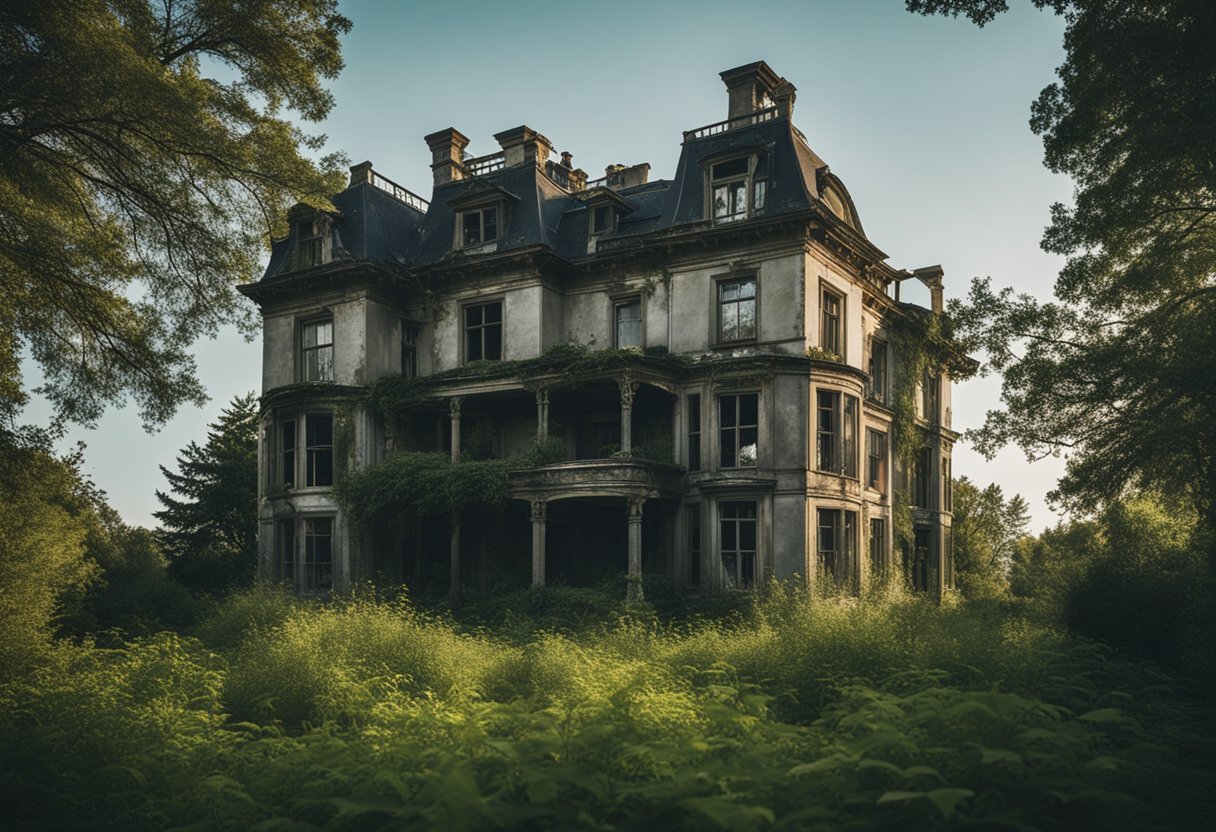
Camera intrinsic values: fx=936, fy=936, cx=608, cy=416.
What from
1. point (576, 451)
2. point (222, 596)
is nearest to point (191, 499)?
point (222, 596)

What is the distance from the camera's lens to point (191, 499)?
4053 cm

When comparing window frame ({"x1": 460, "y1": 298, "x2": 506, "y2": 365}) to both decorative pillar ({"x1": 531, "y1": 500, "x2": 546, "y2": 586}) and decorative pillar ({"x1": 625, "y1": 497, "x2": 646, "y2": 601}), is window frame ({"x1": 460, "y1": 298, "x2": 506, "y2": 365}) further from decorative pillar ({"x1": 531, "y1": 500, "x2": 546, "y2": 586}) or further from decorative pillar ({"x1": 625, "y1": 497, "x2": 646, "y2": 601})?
decorative pillar ({"x1": 625, "y1": 497, "x2": 646, "y2": 601})

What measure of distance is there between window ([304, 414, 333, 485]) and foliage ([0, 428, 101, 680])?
8031 mm

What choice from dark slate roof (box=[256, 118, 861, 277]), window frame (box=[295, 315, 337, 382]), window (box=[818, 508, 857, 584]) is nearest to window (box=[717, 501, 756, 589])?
window (box=[818, 508, 857, 584])

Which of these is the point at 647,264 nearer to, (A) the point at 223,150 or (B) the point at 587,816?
(A) the point at 223,150

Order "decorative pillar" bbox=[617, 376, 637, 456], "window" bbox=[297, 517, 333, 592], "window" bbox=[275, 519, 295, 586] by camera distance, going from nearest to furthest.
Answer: "decorative pillar" bbox=[617, 376, 637, 456]
"window" bbox=[297, 517, 333, 592]
"window" bbox=[275, 519, 295, 586]

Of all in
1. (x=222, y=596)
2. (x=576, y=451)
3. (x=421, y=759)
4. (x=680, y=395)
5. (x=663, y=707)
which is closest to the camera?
(x=421, y=759)

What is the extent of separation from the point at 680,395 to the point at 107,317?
1440cm

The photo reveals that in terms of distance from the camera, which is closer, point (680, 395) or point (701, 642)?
point (701, 642)

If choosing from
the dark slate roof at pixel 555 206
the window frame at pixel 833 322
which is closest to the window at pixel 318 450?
the dark slate roof at pixel 555 206

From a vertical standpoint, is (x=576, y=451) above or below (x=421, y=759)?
above

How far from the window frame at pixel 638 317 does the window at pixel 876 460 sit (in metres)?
8.03

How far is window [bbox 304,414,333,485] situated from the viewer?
29266 mm

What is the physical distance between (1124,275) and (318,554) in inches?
902
